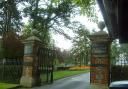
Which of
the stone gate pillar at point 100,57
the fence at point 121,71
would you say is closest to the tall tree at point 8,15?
the stone gate pillar at point 100,57

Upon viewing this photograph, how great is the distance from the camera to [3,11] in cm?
3431

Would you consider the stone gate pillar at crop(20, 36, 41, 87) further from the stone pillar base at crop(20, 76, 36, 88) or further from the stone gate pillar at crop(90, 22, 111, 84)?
the stone gate pillar at crop(90, 22, 111, 84)

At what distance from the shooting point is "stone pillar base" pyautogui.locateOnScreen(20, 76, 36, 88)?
62.0 ft

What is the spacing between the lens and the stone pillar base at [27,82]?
18.9m

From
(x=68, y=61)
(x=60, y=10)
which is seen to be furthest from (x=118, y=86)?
(x=68, y=61)

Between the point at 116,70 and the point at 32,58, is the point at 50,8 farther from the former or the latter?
the point at 116,70

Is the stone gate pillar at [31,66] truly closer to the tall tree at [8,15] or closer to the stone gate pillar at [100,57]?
the stone gate pillar at [100,57]

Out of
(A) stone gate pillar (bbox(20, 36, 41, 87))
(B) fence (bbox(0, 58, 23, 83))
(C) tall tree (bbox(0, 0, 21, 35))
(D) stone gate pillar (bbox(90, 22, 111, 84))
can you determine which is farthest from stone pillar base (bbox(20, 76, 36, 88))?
(C) tall tree (bbox(0, 0, 21, 35))

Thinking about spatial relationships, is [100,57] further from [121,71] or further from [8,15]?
[8,15]

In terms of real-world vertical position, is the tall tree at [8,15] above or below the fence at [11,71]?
above

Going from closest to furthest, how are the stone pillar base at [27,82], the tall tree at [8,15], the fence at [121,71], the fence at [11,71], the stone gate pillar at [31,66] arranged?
the fence at [121,71]
the stone pillar base at [27,82]
the stone gate pillar at [31,66]
the fence at [11,71]
the tall tree at [8,15]

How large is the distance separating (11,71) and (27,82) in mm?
2065

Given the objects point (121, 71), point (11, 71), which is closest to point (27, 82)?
point (11, 71)

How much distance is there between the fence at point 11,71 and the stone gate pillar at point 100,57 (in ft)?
16.7
